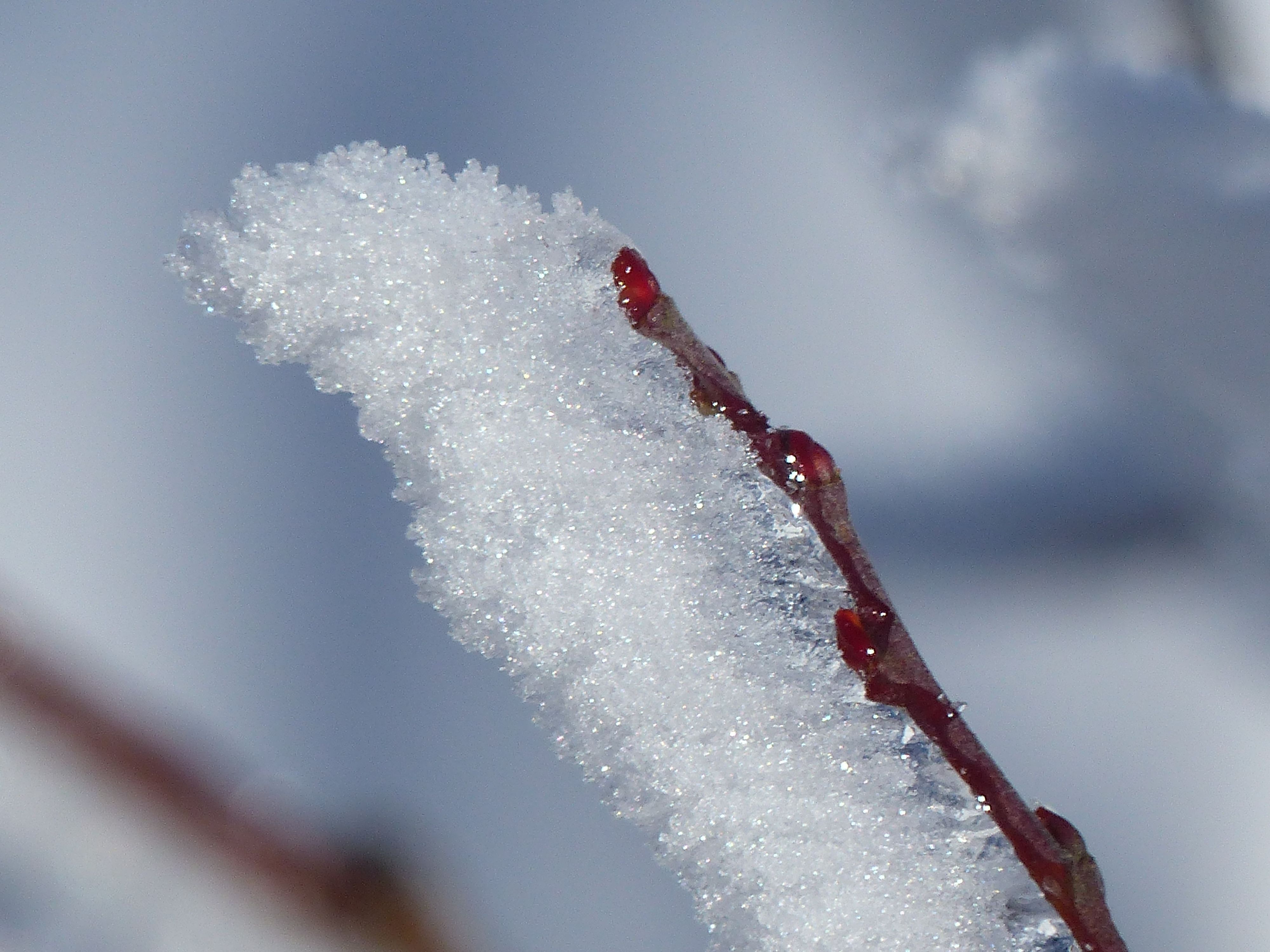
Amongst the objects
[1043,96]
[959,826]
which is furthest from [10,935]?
[1043,96]

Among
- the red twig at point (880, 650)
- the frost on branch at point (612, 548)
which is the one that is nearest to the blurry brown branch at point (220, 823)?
the frost on branch at point (612, 548)

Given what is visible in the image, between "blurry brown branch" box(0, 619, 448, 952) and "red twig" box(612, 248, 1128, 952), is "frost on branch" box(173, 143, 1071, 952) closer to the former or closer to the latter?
"red twig" box(612, 248, 1128, 952)

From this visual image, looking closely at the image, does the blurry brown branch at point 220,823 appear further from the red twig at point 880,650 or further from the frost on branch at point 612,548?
the red twig at point 880,650

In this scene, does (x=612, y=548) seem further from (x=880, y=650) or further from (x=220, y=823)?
(x=220, y=823)

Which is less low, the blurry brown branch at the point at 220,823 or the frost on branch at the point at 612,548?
the frost on branch at the point at 612,548

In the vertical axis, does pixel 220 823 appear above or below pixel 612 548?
below

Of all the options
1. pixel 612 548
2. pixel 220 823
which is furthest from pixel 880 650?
pixel 220 823

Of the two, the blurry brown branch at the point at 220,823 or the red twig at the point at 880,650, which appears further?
the blurry brown branch at the point at 220,823
